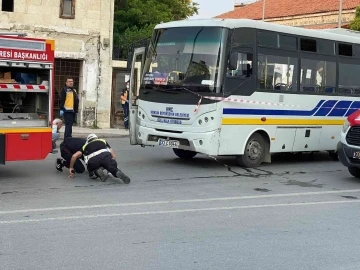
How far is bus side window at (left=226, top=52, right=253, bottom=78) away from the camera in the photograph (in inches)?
447

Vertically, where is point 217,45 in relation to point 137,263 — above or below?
above

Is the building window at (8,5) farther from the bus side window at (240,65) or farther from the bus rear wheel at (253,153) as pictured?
the bus rear wheel at (253,153)

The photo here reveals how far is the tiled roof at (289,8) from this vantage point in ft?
146

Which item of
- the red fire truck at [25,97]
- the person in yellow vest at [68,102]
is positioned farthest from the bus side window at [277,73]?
the person in yellow vest at [68,102]

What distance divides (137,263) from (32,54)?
5.36m

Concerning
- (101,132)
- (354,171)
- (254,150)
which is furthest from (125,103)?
(354,171)

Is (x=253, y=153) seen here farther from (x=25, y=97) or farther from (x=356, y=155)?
(x=25, y=97)

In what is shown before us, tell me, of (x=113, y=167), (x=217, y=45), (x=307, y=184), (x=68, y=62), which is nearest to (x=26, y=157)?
(x=113, y=167)

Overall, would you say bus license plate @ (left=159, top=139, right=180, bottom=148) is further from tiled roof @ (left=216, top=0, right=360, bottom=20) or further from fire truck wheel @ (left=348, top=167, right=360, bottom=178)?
tiled roof @ (left=216, top=0, right=360, bottom=20)

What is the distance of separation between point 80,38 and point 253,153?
34.5 ft

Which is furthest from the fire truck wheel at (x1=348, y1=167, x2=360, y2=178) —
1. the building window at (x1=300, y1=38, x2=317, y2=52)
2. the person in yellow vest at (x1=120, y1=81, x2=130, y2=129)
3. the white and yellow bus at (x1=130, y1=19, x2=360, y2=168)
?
the person in yellow vest at (x1=120, y1=81, x2=130, y2=129)

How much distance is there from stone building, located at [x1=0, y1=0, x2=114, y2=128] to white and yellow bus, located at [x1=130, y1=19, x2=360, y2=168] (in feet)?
26.5

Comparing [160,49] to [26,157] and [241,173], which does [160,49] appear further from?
[26,157]

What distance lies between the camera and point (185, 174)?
1136 centimetres
